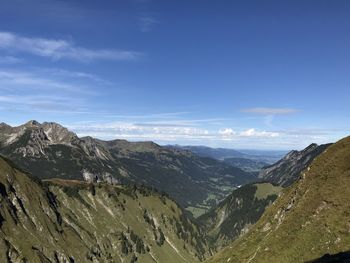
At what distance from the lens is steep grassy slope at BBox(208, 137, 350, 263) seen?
15688 cm

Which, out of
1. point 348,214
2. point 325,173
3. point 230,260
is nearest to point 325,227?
point 348,214

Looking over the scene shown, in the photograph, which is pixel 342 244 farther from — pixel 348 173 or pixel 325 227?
pixel 348 173

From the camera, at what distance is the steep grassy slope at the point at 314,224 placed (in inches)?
6176

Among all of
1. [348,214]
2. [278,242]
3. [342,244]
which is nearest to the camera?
[342,244]

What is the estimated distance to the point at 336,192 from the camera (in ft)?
585

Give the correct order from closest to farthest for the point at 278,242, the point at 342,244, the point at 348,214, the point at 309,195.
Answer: the point at 342,244
the point at 348,214
the point at 278,242
the point at 309,195

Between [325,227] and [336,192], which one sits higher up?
[336,192]

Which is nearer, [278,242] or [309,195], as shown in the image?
[278,242]

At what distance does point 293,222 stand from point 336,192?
21088 millimetres

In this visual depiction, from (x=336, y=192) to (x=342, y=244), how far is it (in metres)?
33.5

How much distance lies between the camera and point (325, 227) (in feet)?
538

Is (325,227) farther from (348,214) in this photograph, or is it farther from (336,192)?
(336,192)

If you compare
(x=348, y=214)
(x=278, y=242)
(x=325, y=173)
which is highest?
(x=325, y=173)

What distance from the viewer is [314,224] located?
170m
